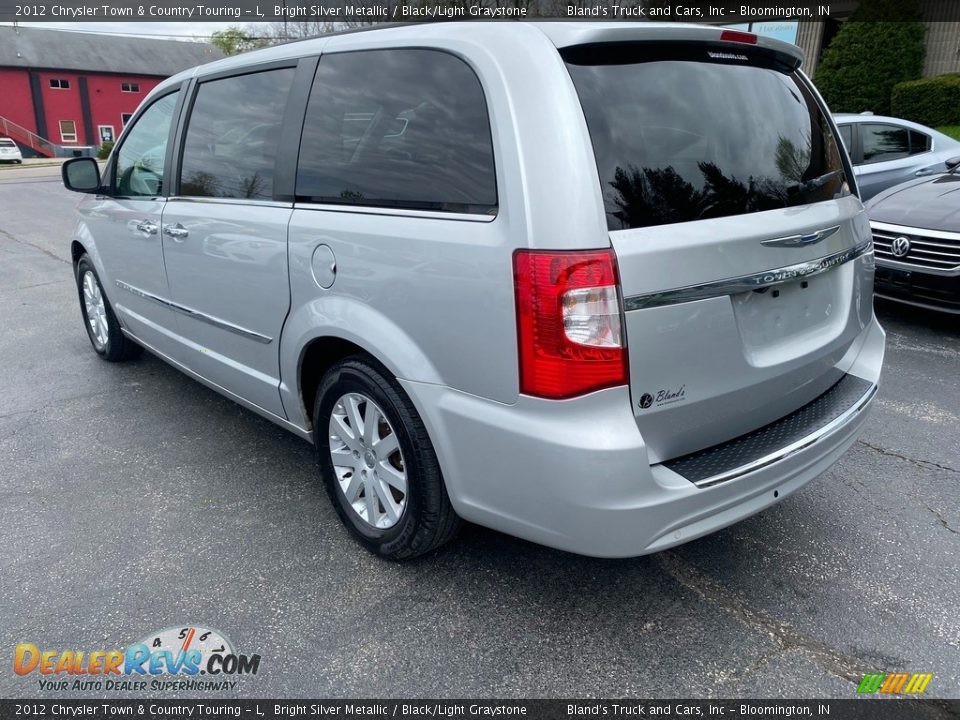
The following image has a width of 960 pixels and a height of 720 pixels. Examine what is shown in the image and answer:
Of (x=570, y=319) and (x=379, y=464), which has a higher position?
(x=570, y=319)

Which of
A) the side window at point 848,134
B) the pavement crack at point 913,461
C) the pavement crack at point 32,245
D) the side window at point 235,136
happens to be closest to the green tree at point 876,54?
the side window at point 848,134

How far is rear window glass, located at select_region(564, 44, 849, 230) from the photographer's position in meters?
2.11

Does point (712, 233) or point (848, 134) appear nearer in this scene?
point (712, 233)

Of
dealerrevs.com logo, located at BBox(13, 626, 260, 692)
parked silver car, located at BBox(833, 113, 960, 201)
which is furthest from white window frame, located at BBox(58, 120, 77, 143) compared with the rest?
dealerrevs.com logo, located at BBox(13, 626, 260, 692)

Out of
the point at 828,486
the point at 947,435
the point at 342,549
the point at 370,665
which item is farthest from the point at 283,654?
the point at 947,435

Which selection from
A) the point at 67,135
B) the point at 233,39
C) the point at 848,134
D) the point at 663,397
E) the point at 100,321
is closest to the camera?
the point at 663,397

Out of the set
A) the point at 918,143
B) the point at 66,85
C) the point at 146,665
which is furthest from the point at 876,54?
the point at 66,85

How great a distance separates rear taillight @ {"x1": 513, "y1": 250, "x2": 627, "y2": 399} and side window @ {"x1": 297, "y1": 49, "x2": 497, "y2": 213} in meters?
0.27

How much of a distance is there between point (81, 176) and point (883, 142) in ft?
26.3

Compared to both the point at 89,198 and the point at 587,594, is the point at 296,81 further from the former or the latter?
the point at 89,198

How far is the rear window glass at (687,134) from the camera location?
211 cm

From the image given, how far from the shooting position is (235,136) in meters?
3.26

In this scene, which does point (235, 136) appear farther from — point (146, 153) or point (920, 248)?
point (920, 248)

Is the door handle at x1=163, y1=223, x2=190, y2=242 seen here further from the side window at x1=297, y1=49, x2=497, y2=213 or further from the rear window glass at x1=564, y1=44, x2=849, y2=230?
the rear window glass at x1=564, y1=44, x2=849, y2=230
